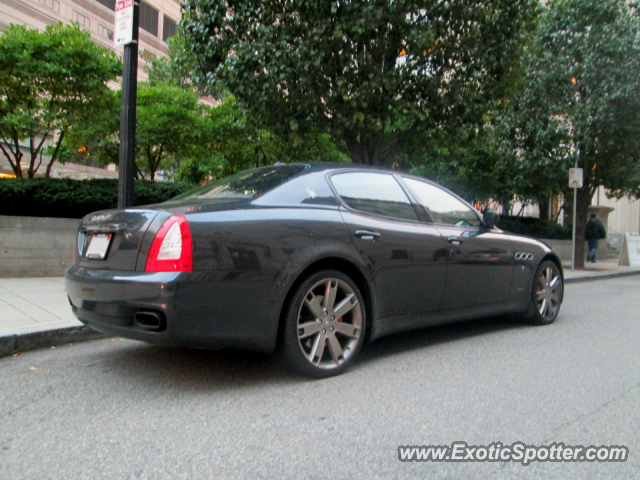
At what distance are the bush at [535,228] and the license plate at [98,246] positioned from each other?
47.5ft

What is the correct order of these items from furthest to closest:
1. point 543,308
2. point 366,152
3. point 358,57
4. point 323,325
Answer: point 366,152, point 358,57, point 543,308, point 323,325

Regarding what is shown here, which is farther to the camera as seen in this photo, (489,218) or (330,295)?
(489,218)

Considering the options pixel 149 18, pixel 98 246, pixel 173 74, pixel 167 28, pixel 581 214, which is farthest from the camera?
pixel 167 28

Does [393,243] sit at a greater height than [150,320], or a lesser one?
greater

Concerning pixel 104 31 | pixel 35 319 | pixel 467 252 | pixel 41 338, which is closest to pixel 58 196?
pixel 35 319

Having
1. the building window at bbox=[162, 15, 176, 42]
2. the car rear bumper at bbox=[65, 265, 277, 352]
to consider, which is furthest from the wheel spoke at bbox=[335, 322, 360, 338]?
the building window at bbox=[162, 15, 176, 42]

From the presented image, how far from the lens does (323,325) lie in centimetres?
371

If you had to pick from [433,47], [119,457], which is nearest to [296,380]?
[119,457]

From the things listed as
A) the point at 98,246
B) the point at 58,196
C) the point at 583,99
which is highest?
the point at 583,99

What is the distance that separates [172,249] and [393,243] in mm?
1719

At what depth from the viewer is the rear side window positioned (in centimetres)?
423

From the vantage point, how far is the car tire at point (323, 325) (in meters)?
3.57

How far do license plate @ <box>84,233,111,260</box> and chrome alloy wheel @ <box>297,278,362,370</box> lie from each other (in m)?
1.29

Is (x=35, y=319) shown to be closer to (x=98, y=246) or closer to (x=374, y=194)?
(x=98, y=246)
